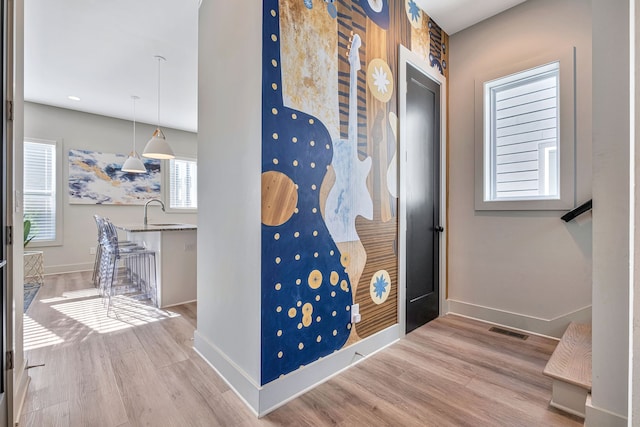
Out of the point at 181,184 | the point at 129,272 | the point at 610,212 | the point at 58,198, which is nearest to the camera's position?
the point at 610,212

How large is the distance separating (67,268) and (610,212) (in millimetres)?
6739

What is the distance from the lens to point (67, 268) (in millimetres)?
4941

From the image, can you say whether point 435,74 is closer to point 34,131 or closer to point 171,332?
point 171,332

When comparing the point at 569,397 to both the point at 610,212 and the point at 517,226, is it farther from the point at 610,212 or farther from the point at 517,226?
the point at 517,226

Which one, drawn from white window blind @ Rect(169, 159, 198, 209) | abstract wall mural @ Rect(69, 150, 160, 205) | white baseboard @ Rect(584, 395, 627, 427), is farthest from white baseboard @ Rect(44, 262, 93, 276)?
white baseboard @ Rect(584, 395, 627, 427)

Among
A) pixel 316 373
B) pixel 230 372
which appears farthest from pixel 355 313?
pixel 230 372

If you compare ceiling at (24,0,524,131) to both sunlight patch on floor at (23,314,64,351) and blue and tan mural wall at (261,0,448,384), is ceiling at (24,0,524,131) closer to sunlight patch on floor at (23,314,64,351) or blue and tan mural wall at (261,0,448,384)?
blue and tan mural wall at (261,0,448,384)

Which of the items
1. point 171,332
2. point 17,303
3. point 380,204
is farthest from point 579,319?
point 17,303

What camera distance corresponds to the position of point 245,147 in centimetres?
169

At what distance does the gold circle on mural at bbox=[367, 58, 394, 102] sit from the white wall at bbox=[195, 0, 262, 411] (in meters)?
0.96

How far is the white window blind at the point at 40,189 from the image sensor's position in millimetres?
4609

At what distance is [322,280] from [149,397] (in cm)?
118

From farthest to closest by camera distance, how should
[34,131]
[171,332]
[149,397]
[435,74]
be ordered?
[34,131], [435,74], [171,332], [149,397]

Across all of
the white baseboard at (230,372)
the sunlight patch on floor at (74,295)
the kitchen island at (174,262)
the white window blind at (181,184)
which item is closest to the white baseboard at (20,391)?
the white baseboard at (230,372)
